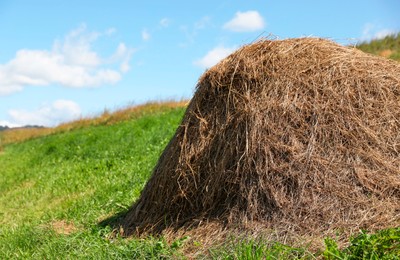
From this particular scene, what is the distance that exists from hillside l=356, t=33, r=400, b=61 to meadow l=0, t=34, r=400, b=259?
34.8 feet

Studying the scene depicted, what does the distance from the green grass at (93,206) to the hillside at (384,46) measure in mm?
10290

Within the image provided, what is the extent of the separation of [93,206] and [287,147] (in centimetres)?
396

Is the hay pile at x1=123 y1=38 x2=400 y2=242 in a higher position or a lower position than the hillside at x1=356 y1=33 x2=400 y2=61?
lower

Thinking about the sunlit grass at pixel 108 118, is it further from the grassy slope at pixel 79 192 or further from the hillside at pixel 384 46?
the hillside at pixel 384 46

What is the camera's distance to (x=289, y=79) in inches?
222

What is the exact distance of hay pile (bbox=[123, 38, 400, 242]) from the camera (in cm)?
501

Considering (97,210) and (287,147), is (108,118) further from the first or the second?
(287,147)

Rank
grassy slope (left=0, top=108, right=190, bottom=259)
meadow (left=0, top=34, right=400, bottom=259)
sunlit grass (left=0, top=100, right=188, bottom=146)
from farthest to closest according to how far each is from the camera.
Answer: sunlit grass (left=0, top=100, right=188, bottom=146), grassy slope (left=0, top=108, right=190, bottom=259), meadow (left=0, top=34, right=400, bottom=259)

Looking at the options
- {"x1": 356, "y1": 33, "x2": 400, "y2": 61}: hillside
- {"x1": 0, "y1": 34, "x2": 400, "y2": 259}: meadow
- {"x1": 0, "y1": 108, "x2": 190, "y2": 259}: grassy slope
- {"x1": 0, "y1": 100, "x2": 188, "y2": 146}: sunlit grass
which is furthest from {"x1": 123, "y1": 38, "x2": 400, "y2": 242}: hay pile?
{"x1": 356, "y1": 33, "x2": 400, "y2": 61}: hillside

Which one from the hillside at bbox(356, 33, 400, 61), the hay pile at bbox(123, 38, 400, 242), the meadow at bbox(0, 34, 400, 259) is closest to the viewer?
the meadow at bbox(0, 34, 400, 259)

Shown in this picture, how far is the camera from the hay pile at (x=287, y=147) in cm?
501

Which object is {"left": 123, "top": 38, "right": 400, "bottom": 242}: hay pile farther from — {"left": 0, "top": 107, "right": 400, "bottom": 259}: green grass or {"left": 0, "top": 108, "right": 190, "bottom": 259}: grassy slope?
{"left": 0, "top": 108, "right": 190, "bottom": 259}: grassy slope

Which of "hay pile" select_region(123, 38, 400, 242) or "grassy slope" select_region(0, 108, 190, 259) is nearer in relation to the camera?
"hay pile" select_region(123, 38, 400, 242)

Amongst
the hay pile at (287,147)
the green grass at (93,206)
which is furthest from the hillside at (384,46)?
the hay pile at (287,147)
